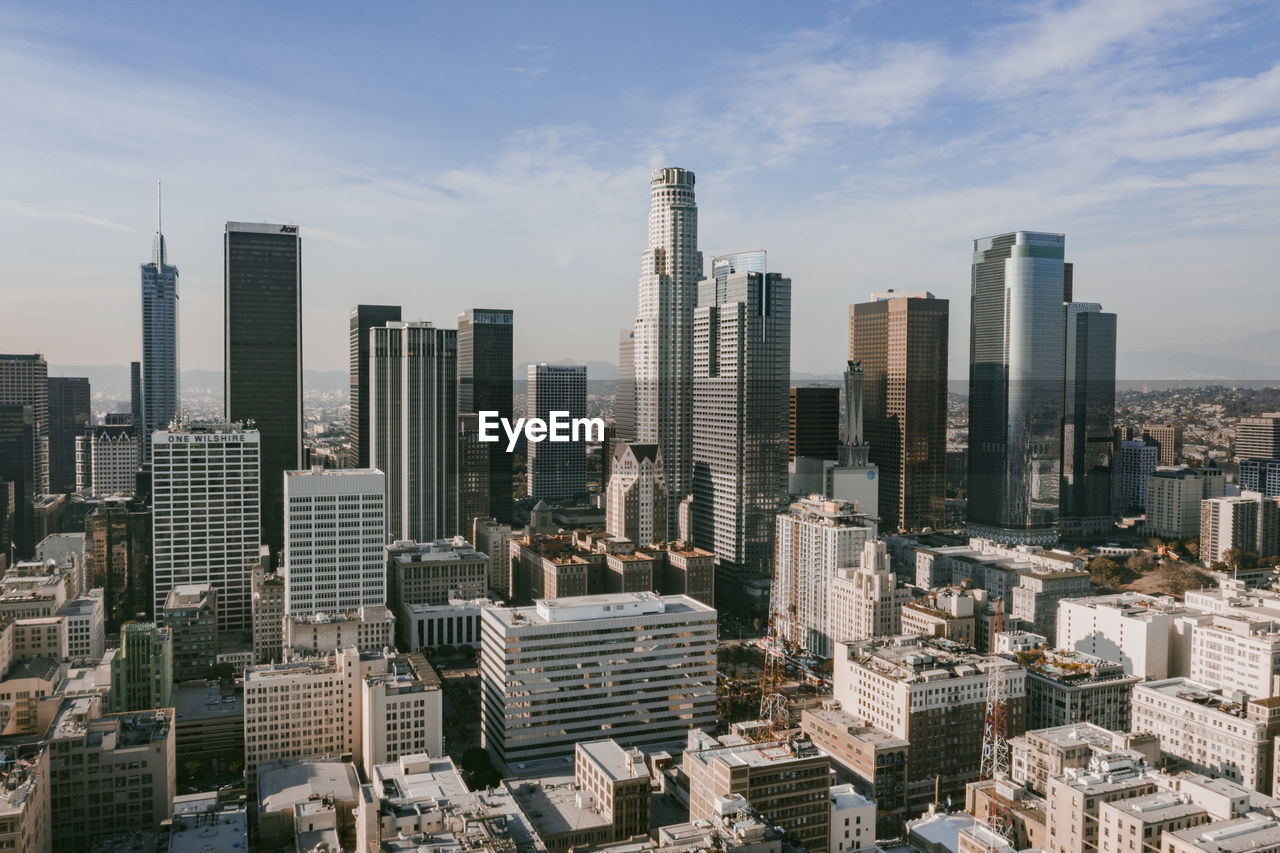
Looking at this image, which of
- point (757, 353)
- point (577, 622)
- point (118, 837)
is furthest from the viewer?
point (757, 353)

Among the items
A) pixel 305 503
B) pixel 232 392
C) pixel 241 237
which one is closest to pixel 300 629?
pixel 305 503

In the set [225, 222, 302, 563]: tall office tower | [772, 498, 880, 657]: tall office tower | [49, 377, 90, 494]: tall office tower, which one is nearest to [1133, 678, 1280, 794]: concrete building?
[772, 498, 880, 657]: tall office tower

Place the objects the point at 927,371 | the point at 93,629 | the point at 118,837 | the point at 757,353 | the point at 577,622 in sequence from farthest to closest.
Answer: the point at 927,371, the point at 757,353, the point at 93,629, the point at 577,622, the point at 118,837

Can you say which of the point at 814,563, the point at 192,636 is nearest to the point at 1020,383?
the point at 814,563

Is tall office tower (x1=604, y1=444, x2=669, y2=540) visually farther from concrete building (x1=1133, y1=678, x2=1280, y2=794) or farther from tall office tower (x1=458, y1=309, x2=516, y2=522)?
concrete building (x1=1133, y1=678, x2=1280, y2=794)

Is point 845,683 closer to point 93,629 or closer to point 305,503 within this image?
point 305,503

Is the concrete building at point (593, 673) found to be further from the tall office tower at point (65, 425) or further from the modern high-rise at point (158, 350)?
the modern high-rise at point (158, 350)

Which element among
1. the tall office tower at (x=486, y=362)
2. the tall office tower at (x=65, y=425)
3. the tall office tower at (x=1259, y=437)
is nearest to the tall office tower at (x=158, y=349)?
the tall office tower at (x=65, y=425)
